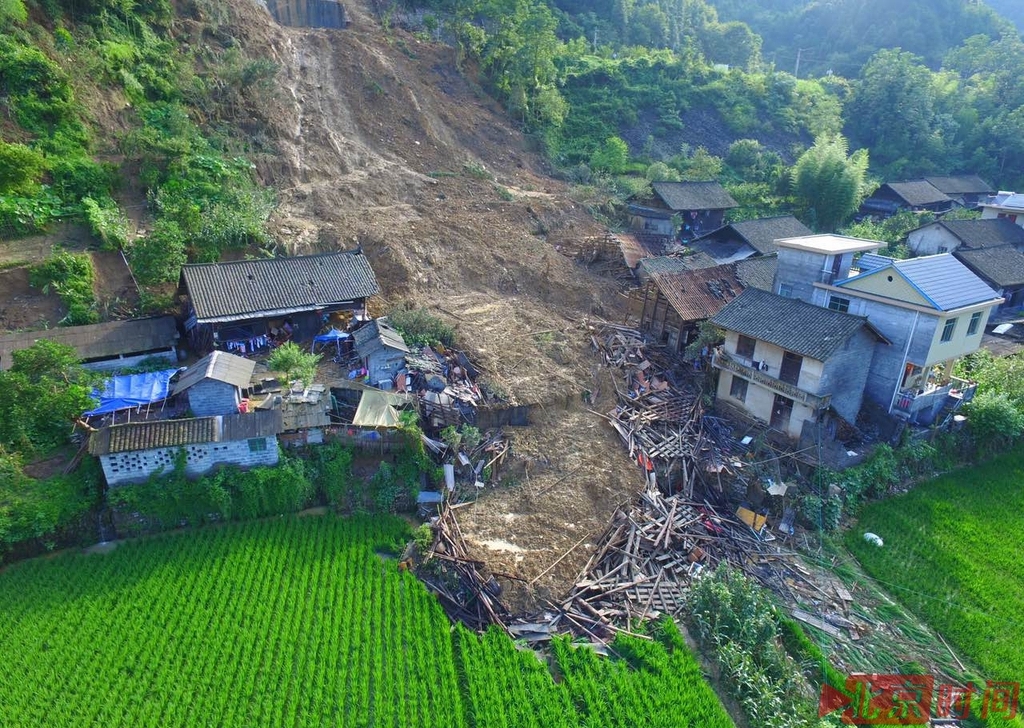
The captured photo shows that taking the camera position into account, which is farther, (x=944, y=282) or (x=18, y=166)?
(x=18, y=166)

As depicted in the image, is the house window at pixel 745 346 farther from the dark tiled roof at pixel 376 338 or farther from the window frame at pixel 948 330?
the dark tiled roof at pixel 376 338

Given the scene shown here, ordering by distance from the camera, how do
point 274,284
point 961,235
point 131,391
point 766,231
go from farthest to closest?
point 961,235 → point 766,231 → point 274,284 → point 131,391

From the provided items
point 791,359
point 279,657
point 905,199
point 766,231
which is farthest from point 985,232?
point 279,657

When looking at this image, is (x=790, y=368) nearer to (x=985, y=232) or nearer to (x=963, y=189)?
(x=985, y=232)

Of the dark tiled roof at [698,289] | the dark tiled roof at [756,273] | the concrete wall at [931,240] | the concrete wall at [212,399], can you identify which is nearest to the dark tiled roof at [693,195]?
the dark tiled roof at [756,273]

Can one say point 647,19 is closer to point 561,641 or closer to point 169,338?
point 169,338

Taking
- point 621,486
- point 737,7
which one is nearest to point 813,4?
point 737,7
